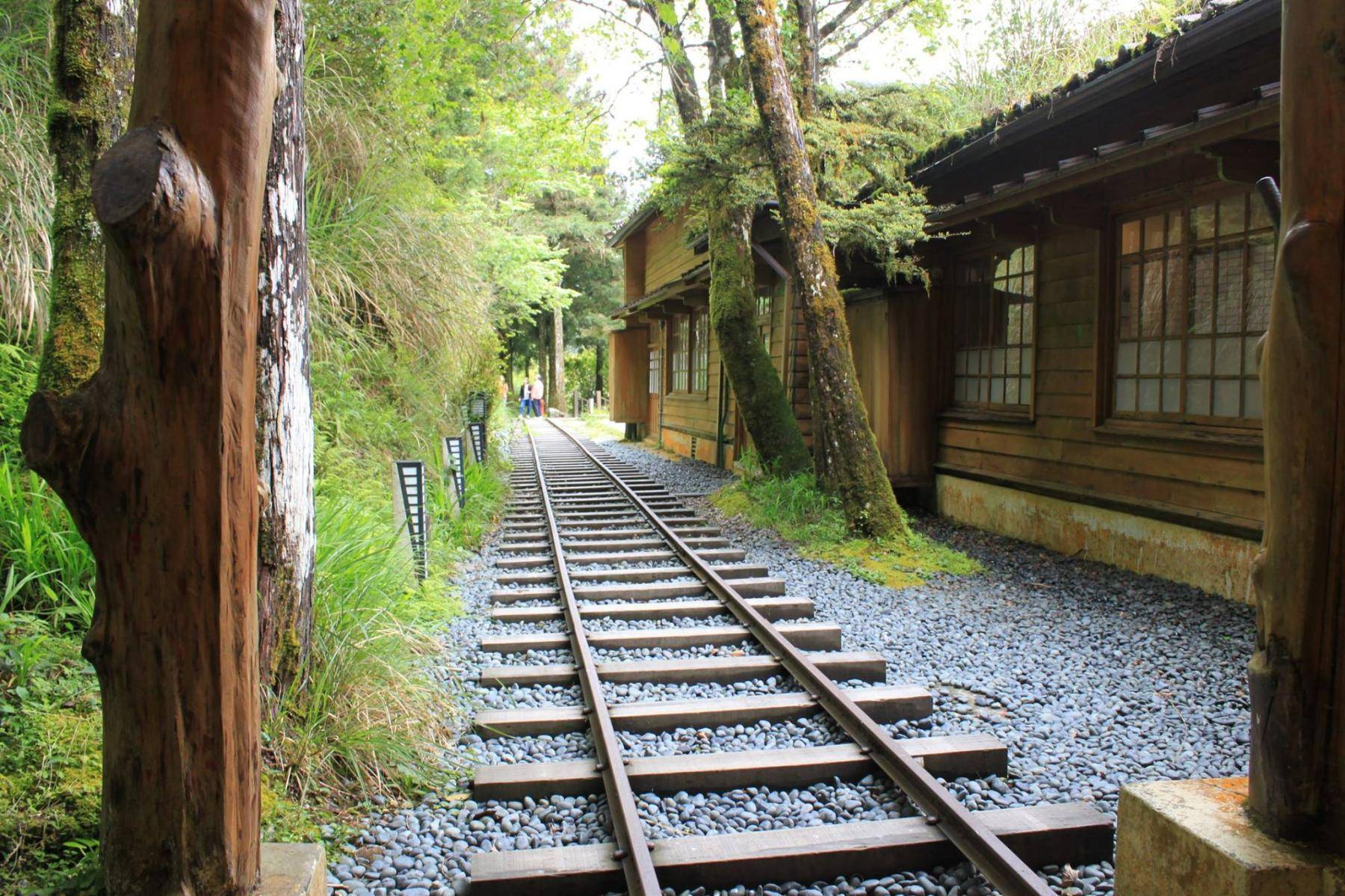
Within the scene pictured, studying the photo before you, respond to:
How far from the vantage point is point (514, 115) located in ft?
52.3

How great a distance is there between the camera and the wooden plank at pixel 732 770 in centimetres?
353

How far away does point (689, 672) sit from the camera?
15.9 feet

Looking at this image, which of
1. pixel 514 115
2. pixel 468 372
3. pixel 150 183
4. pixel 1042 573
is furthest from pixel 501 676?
pixel 514 115

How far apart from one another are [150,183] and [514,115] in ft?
50.6

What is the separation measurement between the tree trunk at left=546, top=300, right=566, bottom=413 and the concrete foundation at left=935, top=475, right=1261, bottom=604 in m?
25.8

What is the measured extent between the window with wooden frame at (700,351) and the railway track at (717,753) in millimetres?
9695

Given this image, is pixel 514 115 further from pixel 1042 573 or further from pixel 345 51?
pixel 1042 573

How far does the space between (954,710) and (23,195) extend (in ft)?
17.8

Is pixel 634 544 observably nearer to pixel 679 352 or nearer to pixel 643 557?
pixel 643 557

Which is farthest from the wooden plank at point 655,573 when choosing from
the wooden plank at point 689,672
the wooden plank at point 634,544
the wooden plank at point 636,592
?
the wooden plank at point 689,672

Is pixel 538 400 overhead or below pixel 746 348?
below

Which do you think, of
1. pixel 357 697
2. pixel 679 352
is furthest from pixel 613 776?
pixel 679 352

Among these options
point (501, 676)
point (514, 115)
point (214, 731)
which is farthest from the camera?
point (514, 115)

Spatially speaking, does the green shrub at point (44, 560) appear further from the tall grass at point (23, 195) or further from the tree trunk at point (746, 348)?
the tree trunk at point (746, 348)
